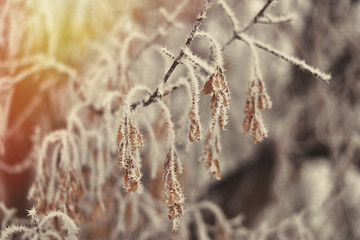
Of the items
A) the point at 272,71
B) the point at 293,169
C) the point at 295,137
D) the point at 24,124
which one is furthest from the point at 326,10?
the point at 24,124

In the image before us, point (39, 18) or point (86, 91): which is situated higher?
point (39, 18)

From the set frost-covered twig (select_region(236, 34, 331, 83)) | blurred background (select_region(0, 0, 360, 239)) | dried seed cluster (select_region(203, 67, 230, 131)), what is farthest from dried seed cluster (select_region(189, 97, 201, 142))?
blurred background (select_region(0, 0, 360, 239))

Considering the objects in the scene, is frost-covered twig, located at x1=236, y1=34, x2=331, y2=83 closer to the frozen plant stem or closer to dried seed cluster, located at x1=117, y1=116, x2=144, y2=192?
the frozen plant stem

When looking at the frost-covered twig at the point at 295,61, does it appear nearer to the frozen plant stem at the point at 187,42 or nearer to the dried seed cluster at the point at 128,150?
the frozen plant stem at the point at 187,42

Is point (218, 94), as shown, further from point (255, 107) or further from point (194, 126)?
point (255, 107)

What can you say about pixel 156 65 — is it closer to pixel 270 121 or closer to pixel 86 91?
pixel 270 121

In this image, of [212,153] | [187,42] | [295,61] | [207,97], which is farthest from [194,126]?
[207,97]
